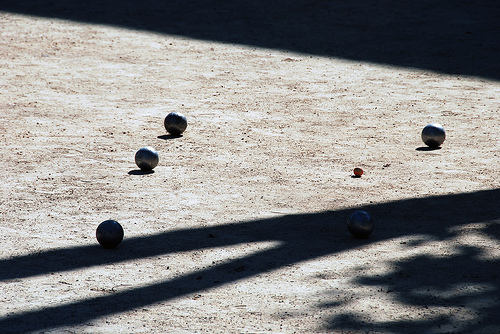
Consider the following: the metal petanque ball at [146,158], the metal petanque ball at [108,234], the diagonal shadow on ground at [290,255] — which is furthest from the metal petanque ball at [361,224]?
the metal petanque ball at [146,158]

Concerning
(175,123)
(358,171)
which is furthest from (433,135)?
(175,123)

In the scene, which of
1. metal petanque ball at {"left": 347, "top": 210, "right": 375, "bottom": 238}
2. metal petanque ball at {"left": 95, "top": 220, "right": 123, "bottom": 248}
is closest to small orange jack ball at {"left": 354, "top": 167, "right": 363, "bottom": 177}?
metal petanque ball at {"left": 347, "top": 210, "right": 375, "bottom": 238}

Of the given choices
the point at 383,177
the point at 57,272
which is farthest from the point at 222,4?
the point at 57,272

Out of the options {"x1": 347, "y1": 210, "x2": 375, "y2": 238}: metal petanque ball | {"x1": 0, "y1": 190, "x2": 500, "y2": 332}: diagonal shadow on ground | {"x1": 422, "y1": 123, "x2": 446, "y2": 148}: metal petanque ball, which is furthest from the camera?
{"x1": 422, "y1": 123, "x2": 446, "y2": 148}: metal petanque ball

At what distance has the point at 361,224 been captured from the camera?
254 inches

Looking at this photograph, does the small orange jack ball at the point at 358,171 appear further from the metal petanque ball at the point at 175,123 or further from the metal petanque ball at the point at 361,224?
the metal petanque ball at the point at 175,123

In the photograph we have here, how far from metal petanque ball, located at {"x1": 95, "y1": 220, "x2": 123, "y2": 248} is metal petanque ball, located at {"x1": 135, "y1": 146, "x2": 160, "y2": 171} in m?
2.38

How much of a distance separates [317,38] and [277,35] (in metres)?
1.12

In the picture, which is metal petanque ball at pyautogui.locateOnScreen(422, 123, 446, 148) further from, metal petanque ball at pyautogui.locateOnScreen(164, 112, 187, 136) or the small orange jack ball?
metal petanque ball at pyautogui.locateOnScreen(164, 112, 187, 136)

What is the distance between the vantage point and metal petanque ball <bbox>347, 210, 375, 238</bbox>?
21.1 feet

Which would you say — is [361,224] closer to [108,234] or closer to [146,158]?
[108,234]

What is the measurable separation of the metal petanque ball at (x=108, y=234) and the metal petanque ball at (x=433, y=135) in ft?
17.4

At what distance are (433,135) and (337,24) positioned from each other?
9532 mm

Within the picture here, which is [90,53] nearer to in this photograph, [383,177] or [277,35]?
[277,35]
